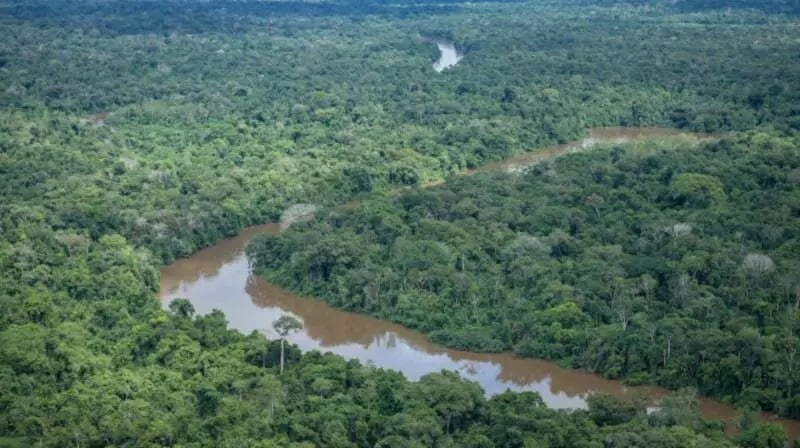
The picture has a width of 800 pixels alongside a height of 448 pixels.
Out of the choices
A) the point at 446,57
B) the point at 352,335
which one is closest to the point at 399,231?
the point at 352,335

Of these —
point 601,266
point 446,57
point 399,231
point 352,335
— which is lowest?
point 352,335

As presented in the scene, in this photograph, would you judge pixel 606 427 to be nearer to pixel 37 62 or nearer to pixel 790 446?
pixel 790 446

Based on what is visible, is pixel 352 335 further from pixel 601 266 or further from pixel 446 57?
pixel 446 57

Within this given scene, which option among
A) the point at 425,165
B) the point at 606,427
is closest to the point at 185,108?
the point at 425,165

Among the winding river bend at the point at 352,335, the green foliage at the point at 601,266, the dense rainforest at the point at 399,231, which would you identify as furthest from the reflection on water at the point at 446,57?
the winding river bend at the point at 352,335

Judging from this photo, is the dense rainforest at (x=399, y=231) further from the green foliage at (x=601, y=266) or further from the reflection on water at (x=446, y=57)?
the reflection on water at (x=446, y=57)

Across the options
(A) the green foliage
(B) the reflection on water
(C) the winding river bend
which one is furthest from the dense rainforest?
(B) the reflection on water
